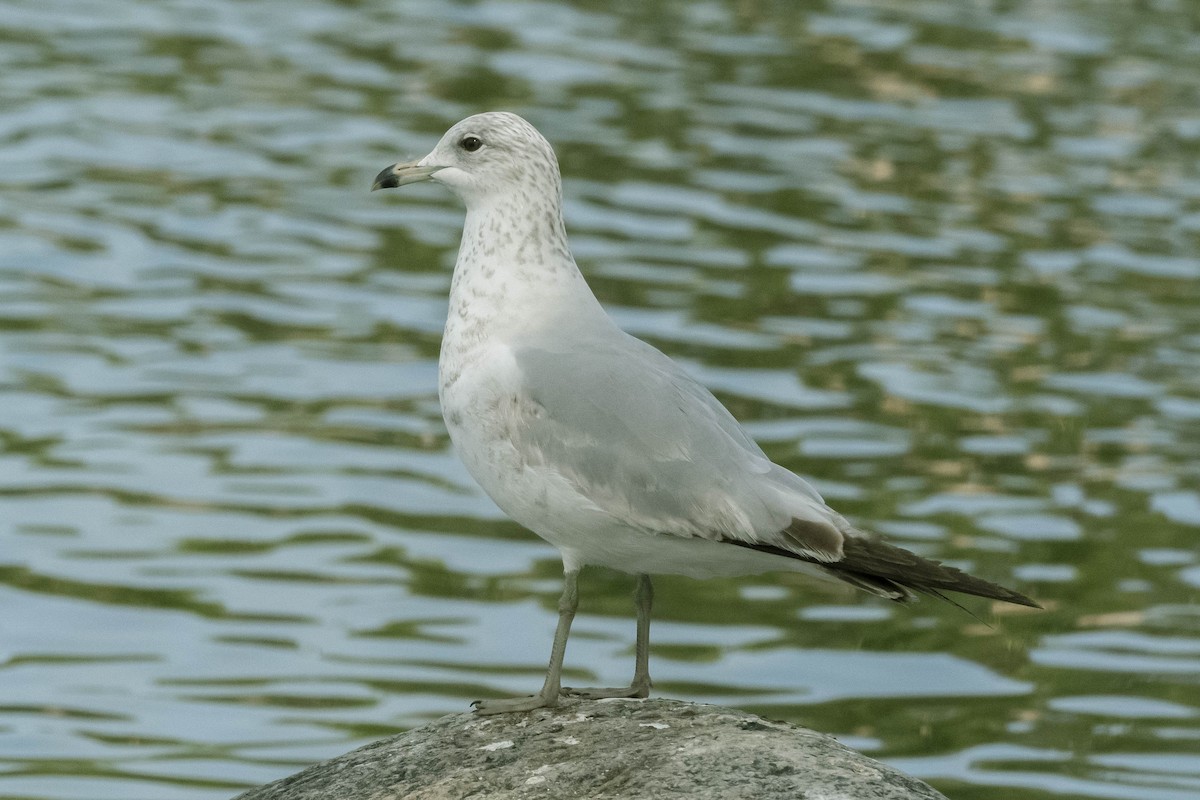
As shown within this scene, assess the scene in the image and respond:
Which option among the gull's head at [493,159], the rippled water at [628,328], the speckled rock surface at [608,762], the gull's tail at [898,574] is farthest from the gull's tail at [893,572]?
the rippled water at [628,328]

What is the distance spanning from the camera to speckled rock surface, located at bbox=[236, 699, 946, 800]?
20.2 ft

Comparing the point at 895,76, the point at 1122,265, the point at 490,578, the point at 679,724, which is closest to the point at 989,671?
the point at 490,578

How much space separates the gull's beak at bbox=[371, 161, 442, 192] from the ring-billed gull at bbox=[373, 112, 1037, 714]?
0.15 m

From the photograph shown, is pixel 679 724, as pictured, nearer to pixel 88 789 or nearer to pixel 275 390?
pixel 88 789

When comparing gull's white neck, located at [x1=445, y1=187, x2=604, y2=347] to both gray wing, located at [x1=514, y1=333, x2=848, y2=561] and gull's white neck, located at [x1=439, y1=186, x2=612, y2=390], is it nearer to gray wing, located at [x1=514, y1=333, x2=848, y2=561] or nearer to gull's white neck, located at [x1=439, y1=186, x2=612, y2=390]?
gull's white neck, located at [x1=439, y1=186, x2=612, y2=390]

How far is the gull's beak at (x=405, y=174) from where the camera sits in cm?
A: 714

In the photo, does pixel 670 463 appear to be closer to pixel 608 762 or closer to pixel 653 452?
pixel 653 452

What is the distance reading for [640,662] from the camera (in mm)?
6953

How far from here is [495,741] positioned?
655 cm

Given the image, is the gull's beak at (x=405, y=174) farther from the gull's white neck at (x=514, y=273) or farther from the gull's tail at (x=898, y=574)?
the gull's tail at (x=898, y=574)

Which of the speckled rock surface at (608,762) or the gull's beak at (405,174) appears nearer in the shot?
the speckled rock surface at (608,762)

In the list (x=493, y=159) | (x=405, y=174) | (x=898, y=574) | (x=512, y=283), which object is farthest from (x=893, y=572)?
(x=405, y=174)

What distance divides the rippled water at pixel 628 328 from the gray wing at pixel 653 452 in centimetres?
359

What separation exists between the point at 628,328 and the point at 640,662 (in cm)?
815
